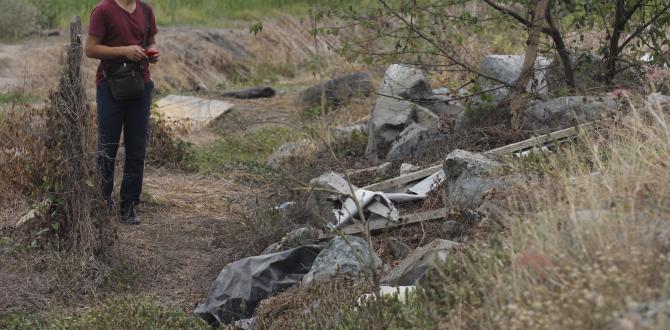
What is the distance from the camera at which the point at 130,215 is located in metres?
8.27

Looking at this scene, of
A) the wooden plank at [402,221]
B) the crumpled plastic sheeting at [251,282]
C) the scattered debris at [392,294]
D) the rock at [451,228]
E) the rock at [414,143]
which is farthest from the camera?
the rock at [414,143]

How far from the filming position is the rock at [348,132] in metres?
10.7

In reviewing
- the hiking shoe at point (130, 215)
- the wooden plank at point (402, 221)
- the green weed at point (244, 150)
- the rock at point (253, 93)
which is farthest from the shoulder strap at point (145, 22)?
the rock at point (253, 93)

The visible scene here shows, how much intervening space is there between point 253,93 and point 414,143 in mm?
6641

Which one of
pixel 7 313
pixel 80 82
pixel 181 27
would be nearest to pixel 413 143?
pixel 80 82

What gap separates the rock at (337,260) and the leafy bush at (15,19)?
1355cm

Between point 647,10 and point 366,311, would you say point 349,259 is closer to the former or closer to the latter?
point 366,311

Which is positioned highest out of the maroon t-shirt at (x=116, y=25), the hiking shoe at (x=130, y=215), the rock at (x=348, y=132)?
the maroon t-shirt at (x=116, y=25)

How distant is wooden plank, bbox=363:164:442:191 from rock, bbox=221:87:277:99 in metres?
7.82

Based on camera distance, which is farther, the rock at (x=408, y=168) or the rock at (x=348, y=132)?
the rock at (x=348, y=132)

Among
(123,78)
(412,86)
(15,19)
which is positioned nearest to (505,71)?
(412,86)

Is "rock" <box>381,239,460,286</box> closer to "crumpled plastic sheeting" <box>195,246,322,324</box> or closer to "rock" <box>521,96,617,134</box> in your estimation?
"crumpled plastic sheeting" <box>195,246,322,324</box>

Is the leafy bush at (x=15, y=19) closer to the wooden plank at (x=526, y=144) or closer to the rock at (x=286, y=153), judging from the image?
the rock at (x=286, y=153)

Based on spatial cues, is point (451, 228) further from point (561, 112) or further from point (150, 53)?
point (150, 53)
